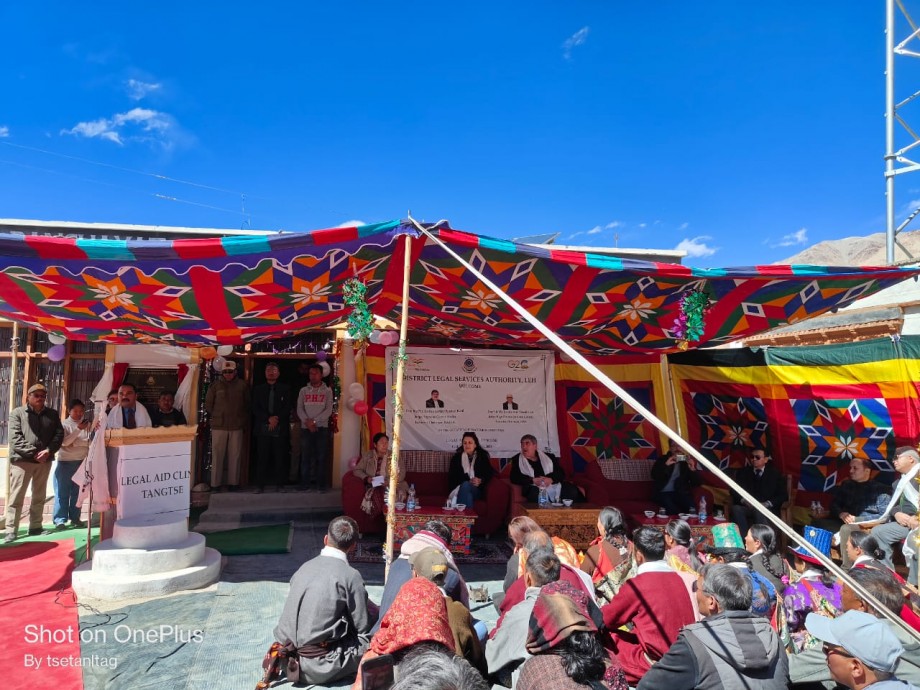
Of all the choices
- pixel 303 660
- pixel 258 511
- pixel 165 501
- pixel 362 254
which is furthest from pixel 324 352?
pixel 303 660

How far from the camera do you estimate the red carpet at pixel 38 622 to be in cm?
303

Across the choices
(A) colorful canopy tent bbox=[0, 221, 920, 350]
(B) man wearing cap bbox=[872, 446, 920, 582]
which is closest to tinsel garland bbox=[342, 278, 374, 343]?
(A) colorful canopy tent bbox=[0, 221, 920, 350]

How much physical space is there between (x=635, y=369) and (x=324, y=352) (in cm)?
437

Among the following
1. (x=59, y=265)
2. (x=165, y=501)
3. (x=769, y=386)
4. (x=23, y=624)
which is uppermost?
(x=59, y=265)

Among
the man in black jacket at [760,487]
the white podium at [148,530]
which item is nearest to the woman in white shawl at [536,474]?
the man in black jacket at [760,487]

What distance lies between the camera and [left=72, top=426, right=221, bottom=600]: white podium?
415cm

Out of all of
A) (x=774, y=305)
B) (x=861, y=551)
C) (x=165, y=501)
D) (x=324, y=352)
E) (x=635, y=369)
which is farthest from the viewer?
(x=635, y=369)

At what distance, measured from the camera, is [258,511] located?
22.0 ft

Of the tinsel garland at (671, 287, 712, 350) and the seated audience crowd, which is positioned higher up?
the tinsel garland at (671, 287, 712, 350)

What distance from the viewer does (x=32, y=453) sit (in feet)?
19.1

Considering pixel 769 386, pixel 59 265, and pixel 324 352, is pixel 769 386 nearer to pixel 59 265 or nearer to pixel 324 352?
pixel 324 352

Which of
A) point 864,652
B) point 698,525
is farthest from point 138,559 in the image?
point 698,525

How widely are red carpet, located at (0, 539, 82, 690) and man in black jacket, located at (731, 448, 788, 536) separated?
606 centimetres

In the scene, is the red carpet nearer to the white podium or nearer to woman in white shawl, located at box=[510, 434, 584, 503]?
the white podium
